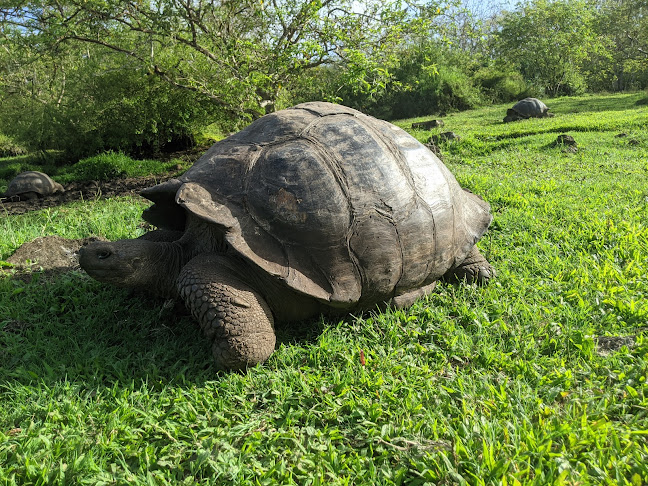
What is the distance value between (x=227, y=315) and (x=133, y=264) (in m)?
0.73

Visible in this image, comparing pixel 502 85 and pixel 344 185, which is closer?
pixel 344 185

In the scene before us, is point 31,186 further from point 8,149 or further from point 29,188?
point 8,149

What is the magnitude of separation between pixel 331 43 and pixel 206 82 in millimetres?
2499

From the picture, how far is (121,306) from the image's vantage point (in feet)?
10.0

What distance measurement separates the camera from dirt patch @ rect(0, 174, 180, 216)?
23.8 feet

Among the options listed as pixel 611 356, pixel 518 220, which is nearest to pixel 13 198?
pixel 518 220

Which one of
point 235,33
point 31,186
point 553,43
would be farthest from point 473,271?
point 553,43

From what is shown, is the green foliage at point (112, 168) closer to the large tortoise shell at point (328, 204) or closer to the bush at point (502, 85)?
the large tortoise shell at point (328, 204)

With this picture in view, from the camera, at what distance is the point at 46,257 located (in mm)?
3723

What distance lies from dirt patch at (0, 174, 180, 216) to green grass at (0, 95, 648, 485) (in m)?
3.96

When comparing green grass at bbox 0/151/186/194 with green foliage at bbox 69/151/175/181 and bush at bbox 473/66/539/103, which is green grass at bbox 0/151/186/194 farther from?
bush at bbox 473/66/539/103

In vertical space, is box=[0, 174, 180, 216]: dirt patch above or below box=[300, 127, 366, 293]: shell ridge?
below

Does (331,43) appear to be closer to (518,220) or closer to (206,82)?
(206,82)

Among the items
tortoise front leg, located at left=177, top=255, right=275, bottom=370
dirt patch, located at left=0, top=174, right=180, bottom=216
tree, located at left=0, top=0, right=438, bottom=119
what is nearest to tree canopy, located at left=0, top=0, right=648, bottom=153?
tree, located at left=0, top=0, right=438, bottom=119
